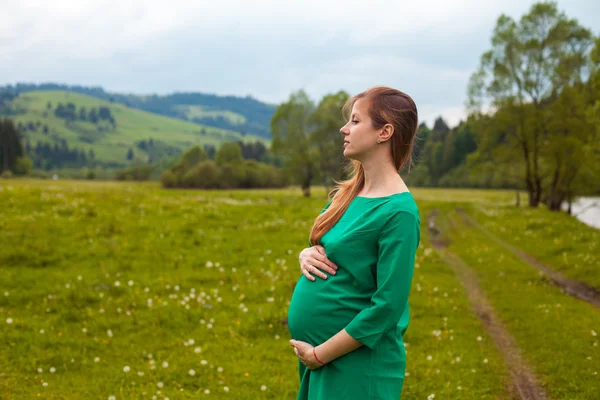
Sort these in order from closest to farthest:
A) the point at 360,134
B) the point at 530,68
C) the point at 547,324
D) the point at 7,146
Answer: the point at 360,134 → the point at 547,324 → the point at 530,68 → the point at 7,146

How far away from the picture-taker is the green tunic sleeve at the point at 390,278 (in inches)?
130

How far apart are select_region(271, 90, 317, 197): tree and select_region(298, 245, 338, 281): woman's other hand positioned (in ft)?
182

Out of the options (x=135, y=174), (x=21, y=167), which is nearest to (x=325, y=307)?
(x=21, y=167)

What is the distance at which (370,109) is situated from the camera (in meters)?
3.65

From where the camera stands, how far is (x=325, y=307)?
146 inches

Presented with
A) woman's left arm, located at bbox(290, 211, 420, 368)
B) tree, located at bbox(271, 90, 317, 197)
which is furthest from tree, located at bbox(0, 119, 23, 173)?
woman's left arm, located at bbox(290, 211, 420, 368)

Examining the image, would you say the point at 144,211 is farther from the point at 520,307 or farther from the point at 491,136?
the point at 491,136

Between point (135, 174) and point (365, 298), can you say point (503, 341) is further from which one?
point (135, 174)

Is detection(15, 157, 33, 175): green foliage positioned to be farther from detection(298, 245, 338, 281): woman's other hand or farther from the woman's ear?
the woman's ear

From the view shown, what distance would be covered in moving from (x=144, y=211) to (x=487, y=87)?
33.3 meters

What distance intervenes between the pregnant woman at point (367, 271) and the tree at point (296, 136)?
55.6 metres

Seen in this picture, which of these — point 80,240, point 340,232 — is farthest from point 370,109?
point 80,240

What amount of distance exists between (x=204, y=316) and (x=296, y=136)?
164 ft

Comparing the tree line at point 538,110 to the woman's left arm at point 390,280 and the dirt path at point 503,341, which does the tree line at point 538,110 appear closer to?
the dirt path at point 503,341
